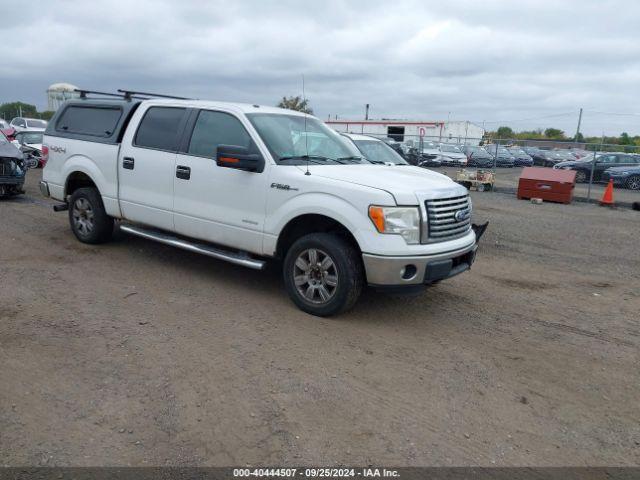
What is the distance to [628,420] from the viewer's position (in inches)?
144

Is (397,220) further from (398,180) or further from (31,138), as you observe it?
(31,138)

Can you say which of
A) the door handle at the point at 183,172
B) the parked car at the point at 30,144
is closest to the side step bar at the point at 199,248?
the door handle at the point at 183,172

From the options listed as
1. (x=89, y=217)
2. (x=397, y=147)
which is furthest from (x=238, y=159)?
(x=397, y=147)

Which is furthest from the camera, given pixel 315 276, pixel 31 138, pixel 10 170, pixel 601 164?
pixel 601 164

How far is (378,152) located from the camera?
35.3 feet

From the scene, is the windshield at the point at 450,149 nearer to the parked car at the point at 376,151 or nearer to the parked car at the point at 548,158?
the parked car at the point at 548,158

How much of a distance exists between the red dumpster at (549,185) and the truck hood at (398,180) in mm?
11770

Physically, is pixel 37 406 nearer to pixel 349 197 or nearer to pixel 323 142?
pixel 349 197

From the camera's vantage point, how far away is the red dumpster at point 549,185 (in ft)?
52.6

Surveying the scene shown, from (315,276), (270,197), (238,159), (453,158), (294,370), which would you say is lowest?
(294,370)

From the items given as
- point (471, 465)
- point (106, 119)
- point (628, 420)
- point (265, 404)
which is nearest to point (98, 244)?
point (106, 119)

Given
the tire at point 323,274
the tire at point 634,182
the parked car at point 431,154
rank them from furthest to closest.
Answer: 1. the parked car at point 431,154
2. the tire at point 634,182
3. the tire at point 323,274

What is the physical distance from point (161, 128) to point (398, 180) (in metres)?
2.98

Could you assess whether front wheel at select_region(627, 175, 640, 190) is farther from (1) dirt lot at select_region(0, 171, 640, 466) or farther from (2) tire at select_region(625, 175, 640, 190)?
(1) dirt lot at select_region(0, 171, 640, 466)
